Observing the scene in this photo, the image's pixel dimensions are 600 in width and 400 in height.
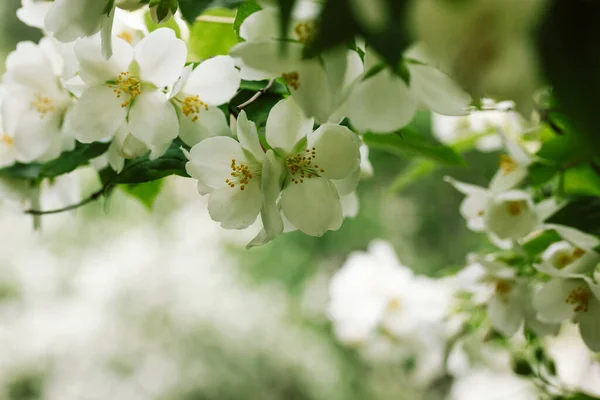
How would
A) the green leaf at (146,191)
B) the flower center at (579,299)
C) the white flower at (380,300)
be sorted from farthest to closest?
the white flower at (380,300), the green leaf at (146,191), the flower center at (579,299)

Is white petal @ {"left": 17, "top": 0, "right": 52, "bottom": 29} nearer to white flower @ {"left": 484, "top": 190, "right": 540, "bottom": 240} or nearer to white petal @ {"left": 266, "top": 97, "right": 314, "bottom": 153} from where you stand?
white petal @ {"left": 266, "top": 97, "right": 314, "bottom": 153}

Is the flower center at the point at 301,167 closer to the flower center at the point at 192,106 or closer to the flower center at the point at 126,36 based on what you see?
the flower center at the point at 192,106

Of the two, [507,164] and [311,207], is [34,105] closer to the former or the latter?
[311,207]

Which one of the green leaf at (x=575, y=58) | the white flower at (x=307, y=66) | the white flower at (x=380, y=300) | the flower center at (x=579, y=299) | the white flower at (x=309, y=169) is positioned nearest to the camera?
the green leaf at (x=575, y=58)

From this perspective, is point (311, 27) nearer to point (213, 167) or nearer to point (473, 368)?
point (213, 167)

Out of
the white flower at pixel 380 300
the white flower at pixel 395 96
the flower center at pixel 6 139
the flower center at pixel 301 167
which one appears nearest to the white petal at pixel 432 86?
the white flower at pixel 395 96

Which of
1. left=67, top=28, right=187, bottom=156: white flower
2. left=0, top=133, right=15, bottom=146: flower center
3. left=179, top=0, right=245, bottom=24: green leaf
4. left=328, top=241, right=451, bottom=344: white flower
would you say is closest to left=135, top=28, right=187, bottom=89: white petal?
left=67, top=28, right=187, bottom=156: white flower

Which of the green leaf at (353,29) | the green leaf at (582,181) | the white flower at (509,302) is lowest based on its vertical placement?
the white flower at (509,302)
